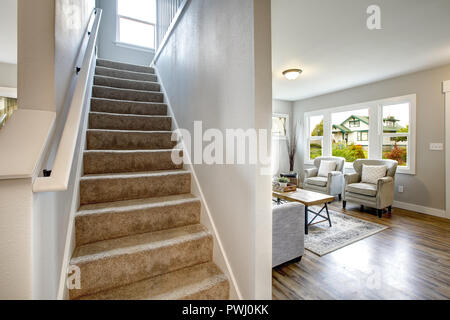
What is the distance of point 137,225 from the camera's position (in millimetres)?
1548

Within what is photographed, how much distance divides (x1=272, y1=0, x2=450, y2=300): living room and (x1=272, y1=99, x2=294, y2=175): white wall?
0.41 ft

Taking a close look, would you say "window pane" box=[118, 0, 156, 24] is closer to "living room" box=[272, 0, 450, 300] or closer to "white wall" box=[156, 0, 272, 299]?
"living room" box=[272, 0, 450, 300]

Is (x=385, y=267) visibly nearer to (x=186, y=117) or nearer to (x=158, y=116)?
(x=186, y=117)

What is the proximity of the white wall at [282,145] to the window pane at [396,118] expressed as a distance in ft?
8.05

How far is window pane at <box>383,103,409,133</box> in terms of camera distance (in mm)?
4047

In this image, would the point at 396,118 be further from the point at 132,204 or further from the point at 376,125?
the point at 132,204

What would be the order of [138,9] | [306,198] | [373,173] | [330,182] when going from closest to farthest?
[306,198]
[373,173]
[330,182]
[138,9]

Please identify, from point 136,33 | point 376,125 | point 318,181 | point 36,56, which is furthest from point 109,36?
point 376,125

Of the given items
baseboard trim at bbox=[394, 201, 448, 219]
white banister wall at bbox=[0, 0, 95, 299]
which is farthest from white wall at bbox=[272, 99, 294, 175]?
white banister wall at bbox=[0, 0, 95, 299]

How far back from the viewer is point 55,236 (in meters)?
1.00

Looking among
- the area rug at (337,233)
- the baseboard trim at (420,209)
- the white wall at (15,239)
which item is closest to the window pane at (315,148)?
the baseboard trim at (420,209)

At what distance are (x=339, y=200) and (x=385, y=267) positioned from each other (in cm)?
272

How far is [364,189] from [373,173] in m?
0.52

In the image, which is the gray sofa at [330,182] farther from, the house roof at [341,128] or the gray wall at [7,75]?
the gray wall at [7,75]
